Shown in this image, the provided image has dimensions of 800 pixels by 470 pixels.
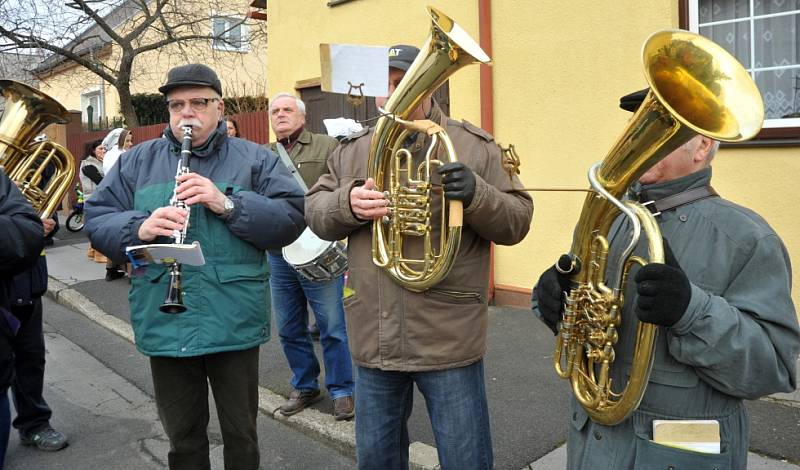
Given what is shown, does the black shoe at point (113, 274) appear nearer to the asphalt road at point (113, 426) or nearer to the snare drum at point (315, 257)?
the asphalt road at point (113, 426)

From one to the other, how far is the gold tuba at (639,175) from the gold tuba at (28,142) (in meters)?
3.25

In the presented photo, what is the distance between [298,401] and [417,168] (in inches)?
90.4

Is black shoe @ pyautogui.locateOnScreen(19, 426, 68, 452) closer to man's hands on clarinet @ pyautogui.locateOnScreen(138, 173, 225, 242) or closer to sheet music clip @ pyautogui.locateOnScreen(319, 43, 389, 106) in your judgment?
man's hands on clarinet @ pyautogui.locateOnScreen(138, 173, 225, 242)

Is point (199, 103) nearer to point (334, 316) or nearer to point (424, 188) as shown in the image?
point (424, 188)

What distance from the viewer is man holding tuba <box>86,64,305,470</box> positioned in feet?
9.24

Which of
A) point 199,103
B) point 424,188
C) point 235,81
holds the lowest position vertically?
point 424,188

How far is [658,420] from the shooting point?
5.96 feet

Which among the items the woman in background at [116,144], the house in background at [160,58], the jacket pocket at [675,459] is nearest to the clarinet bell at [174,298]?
the jacket pocket at [675,459]

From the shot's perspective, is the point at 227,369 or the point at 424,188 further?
the point at 227,369

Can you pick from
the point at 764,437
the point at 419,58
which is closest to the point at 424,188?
the point at 419,58

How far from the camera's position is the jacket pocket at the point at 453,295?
2.49 m

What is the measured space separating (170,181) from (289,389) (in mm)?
2287


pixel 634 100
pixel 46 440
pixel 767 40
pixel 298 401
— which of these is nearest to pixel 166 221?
pixel 634 100

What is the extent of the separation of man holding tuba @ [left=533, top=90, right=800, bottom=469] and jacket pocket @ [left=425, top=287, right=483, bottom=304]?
0.56 metres
